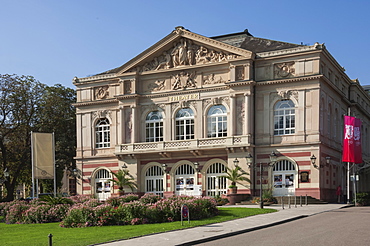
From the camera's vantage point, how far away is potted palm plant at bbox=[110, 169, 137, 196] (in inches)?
2072

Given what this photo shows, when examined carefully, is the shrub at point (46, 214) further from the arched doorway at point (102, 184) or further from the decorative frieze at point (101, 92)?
the decorative frieze at point (101, 92)

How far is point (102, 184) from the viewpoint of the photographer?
56.3 meters

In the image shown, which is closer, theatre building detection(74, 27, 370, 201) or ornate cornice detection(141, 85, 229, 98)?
theatre building detection(74, 27, 370, 201)

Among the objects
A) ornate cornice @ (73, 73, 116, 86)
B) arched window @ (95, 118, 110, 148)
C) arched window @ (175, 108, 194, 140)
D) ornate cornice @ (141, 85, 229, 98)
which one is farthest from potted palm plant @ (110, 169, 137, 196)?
ornate cornice @ (73, 73, 116, 86)

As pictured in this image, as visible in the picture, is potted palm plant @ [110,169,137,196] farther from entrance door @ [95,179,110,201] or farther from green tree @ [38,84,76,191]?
green tree @ [38,84,76,191]

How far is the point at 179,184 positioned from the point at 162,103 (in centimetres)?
862

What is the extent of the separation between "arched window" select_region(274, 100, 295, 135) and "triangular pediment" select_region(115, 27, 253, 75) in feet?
18.6

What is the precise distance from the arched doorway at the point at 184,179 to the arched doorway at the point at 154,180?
1879 mm

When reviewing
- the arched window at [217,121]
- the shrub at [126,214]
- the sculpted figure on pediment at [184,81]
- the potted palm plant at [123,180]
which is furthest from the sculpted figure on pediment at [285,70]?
the shrub at [126,214]

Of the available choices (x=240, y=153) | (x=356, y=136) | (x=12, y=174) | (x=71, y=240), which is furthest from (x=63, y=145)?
(x=71, y=240)

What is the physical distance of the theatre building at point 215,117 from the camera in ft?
155

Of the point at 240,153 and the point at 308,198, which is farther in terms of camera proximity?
the point at 240,153

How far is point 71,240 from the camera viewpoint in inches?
798

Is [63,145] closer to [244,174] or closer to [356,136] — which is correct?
[244,174]
